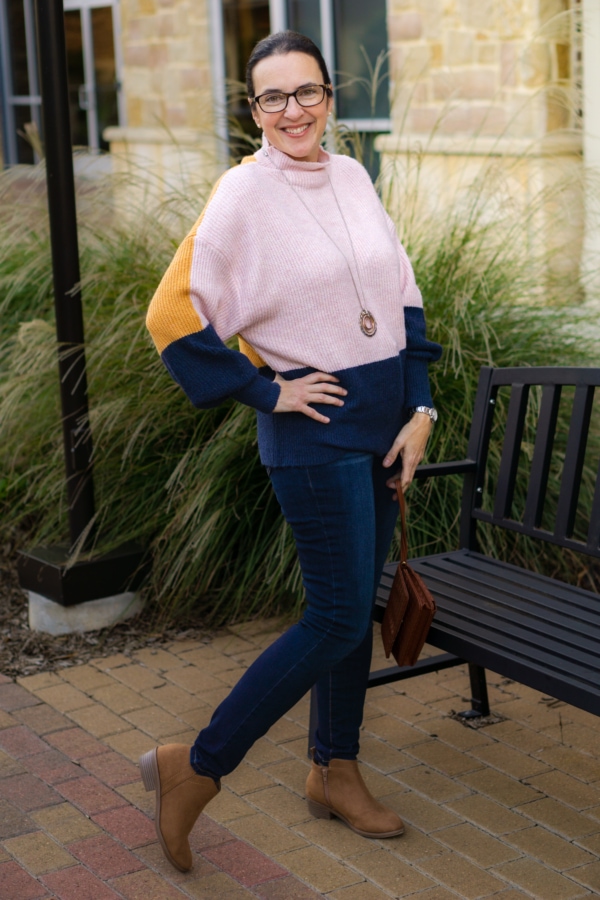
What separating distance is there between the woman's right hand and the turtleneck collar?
0.45 m

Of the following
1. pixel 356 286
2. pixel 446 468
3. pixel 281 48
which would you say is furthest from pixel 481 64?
pixel 356 286

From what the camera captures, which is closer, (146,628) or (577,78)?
(146,628)

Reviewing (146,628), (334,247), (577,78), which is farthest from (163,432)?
(577,78)

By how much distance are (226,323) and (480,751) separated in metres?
1.60

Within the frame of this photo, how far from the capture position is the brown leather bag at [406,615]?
304 cm

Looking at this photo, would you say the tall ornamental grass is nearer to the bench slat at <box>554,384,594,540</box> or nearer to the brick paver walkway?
the brick paver walkway

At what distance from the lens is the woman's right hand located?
110 inches

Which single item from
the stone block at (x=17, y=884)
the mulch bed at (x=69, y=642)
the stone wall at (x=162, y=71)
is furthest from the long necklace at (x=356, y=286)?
the stone wall at (x=162, y=71)

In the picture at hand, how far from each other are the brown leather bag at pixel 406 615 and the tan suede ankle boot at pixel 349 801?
0.35 m

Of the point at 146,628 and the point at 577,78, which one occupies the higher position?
the point at 577,78

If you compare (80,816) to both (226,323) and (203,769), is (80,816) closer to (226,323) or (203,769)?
(203,769)

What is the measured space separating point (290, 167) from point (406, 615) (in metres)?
1.12

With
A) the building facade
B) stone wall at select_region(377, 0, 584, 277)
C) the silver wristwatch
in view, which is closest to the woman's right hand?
the silver wristwatch

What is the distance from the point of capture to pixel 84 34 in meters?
12.1
